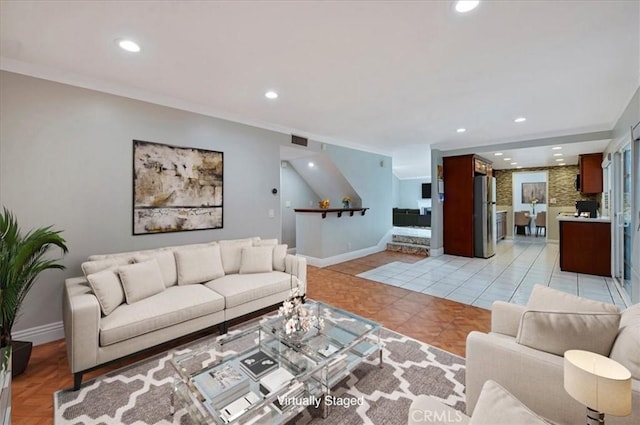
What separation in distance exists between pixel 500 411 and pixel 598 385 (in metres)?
0.30

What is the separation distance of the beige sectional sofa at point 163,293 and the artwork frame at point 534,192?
1015 cm

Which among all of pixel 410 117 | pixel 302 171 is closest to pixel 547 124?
pixel 410 117

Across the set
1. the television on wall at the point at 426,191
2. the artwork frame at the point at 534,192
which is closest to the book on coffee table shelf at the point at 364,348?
the television on wall at the point at 426,191

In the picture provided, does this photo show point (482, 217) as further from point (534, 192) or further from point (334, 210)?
point (534, 192)

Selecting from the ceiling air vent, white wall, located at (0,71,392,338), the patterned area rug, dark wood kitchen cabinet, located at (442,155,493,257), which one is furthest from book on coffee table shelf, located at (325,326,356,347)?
dark wood kitchen cabinet, located at (442,155,493,257)

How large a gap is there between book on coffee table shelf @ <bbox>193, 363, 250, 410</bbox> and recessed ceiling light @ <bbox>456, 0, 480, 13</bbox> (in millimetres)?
2665

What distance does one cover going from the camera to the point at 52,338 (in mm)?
2664

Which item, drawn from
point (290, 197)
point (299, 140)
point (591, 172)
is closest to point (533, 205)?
point (591, 172)

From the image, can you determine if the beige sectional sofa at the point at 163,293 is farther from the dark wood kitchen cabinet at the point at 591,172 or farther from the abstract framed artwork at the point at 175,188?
the dark wood kitchen cabinet at the point at 591,172

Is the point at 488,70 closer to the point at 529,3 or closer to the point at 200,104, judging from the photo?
the point at 529,3

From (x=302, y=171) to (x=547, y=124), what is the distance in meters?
4.53

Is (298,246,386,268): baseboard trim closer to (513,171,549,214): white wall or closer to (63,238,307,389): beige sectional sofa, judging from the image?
(63,238,307,389): beige sectional sofa

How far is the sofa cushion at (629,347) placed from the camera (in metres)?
1.13

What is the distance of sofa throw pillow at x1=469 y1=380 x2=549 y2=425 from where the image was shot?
28.4 inches
